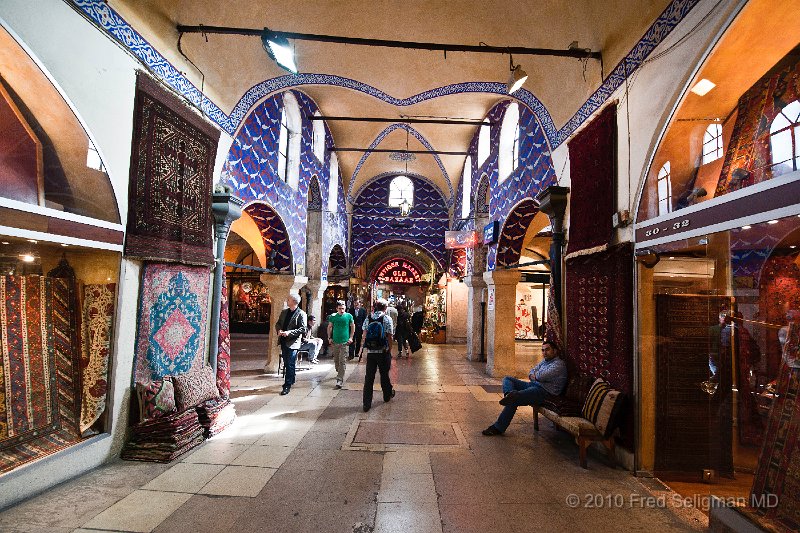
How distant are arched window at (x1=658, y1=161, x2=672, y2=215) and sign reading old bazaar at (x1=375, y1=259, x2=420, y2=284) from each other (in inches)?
658

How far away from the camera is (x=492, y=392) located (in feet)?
23.2

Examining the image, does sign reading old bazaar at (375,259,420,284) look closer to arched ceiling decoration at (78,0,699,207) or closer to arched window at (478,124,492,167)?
arched window at (478,124,492,167)

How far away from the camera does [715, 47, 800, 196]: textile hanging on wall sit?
3.02 m

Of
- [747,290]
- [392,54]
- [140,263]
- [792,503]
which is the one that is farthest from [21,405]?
[392,54]

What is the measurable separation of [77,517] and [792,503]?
4549mm

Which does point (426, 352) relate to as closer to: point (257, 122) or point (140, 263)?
point (257, 122)

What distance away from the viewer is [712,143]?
11.8ft

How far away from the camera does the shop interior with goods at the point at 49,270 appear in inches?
123

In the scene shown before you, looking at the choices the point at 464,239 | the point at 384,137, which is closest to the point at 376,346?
the point at 464,239

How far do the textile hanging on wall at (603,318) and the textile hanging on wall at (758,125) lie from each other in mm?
1031

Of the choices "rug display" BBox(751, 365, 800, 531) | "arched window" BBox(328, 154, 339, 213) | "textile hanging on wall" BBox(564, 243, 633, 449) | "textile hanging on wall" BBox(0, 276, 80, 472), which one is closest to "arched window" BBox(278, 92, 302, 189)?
"arched window" BBox(328, 154, 339, 213)

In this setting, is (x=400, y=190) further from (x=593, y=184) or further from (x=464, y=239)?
(x=593, y=184)

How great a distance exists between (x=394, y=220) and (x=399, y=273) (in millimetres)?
5928

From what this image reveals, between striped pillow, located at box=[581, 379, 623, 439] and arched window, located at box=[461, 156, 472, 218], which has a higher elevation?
arched window, located at box=[461, 156, 472, 218]
